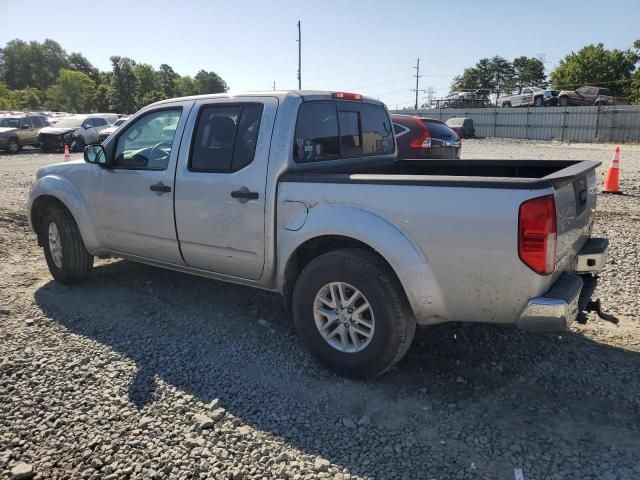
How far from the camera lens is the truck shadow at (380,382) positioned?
9.62ft

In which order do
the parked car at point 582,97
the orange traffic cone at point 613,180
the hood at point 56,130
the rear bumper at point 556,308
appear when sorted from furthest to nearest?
1. the parked car at point 582,97
2. the hood at point 56,130
3. the orange traffic cone at point 613,180
4. the rear bumper at point 556,308

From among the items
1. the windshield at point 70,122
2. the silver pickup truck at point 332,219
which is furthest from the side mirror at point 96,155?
the windshield at point 70,122

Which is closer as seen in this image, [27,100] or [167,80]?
[27,100]

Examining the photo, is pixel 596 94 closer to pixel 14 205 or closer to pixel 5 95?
pixel 14 205

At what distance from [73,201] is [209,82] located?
12082 cm

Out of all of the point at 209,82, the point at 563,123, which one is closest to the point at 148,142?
the point at 563,123

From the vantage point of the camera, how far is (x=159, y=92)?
9875cm

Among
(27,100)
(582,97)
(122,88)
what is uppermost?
(122,88)

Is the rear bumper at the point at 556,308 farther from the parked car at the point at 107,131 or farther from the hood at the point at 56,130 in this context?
the hood at the point at 56,130

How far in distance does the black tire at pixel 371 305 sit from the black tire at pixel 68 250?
110 inches

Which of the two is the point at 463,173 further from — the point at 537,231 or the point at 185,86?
the point at 185,86

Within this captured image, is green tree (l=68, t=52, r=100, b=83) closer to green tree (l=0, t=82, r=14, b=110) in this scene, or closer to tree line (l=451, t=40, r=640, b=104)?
green tree (l=0, t=82, r=14, b=110)

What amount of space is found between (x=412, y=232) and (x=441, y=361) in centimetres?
119

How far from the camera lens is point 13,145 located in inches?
934
